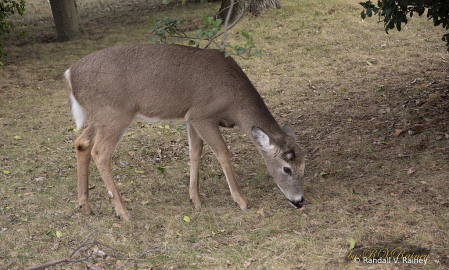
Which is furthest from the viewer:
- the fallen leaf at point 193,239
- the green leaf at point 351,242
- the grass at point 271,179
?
the fallen leaf at point 193,239

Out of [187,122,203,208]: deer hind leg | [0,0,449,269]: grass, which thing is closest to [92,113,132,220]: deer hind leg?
[0,0,449,269]: grass

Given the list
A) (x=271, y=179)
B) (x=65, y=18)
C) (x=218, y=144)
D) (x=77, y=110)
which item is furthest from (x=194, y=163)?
(x=65, y=18)

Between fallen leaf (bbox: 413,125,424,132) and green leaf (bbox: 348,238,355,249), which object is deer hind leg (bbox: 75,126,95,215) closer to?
green leaf (bbox: 348,238,355,249)

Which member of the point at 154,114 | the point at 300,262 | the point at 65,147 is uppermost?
the point at 154,114

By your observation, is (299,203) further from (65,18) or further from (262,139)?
(65,18)

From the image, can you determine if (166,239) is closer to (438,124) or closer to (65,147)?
(65,147)

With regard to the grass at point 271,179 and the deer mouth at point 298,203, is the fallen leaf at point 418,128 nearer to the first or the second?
the grass at point 271,179

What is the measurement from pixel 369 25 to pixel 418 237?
370 inches

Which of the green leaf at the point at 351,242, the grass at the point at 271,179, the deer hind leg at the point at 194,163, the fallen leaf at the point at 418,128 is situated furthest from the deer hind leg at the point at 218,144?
the fallen leaf at the point at 418,128

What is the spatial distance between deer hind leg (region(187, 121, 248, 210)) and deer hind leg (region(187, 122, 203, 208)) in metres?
0.41

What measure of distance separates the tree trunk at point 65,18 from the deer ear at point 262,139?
1214 cm

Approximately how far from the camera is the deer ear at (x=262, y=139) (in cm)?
495

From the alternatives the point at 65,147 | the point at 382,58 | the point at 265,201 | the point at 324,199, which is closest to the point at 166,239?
the point at 265,201

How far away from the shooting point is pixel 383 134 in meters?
6.82
